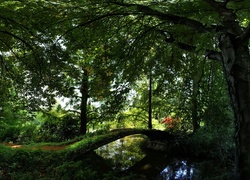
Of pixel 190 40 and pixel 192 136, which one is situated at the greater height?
pixel 190 40

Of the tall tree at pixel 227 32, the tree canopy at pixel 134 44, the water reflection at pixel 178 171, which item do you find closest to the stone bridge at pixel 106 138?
the water reflection at pixel 178 171

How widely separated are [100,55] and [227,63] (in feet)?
13.0

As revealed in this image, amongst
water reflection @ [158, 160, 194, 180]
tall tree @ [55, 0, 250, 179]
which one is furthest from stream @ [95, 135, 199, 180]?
tall tree @ [55, 0, 250, 179]

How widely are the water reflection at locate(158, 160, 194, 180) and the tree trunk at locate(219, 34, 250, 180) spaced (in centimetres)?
318

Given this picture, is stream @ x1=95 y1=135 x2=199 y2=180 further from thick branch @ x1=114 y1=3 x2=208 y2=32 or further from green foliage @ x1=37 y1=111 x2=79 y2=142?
thick branch @ x1=114 y1=3 x2=208 y2=32

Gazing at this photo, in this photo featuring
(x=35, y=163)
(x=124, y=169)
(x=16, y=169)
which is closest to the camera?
(x=16, y=169)

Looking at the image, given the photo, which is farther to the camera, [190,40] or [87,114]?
[87,114]

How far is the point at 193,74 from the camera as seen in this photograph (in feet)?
23.4

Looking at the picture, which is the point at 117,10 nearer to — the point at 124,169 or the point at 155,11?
the point at 155,11

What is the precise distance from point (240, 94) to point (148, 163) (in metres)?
5.69

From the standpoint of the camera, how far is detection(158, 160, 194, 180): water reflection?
7.77 metres

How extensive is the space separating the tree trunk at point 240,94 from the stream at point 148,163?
8.49 feet

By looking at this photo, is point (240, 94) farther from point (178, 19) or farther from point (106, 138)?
point (106, 138)

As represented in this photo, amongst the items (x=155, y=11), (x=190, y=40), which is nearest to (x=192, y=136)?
(x=190, y=40)
